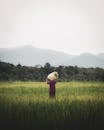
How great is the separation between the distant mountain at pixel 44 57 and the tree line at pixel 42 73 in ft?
0.27

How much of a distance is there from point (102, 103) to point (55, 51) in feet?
5.43

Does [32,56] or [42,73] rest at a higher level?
[32,56]

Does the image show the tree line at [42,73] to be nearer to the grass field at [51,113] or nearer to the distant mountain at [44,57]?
the distant mountain at [44,57]

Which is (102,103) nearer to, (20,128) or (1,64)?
(20,128)

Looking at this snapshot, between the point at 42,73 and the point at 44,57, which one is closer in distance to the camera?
the point at 42,73

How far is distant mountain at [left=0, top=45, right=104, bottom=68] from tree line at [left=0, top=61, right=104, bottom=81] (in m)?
0.08

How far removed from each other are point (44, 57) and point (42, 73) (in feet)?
0.91

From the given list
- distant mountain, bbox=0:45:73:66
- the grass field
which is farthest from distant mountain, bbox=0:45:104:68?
the grass field

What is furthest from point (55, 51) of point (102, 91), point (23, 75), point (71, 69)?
point (102, 91)

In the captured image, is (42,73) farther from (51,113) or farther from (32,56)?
(51,113)

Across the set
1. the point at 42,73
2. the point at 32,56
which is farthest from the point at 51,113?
the point at 32,56

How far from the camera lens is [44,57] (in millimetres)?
4102

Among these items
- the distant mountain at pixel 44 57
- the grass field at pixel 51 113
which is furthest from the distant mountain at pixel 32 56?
the grass field at pixel 51 113

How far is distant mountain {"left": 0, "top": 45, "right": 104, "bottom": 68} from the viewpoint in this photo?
13.0 ft
